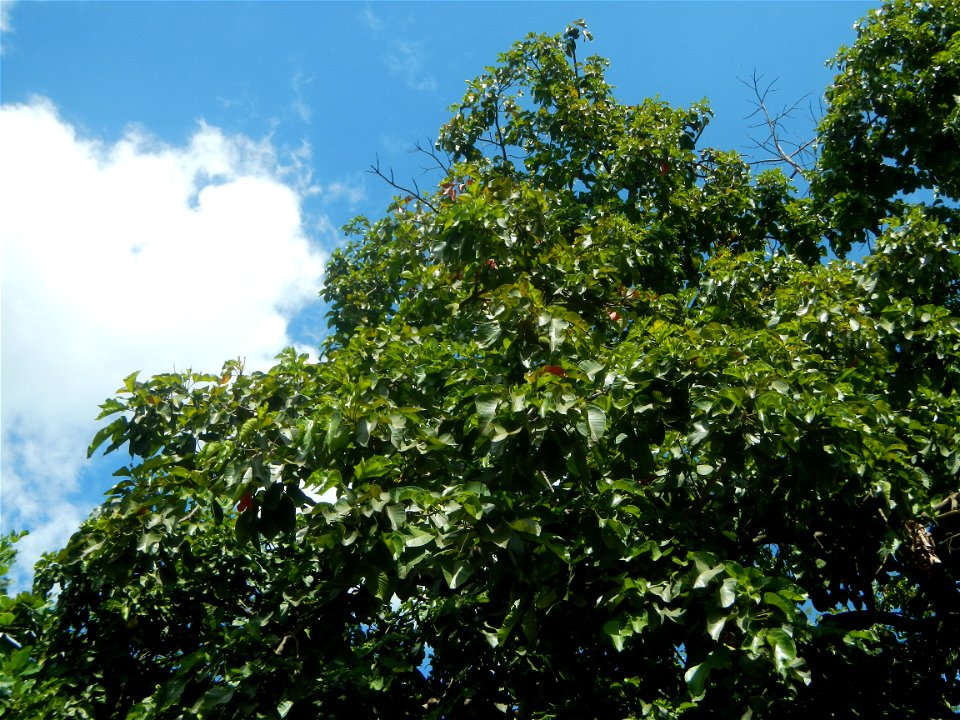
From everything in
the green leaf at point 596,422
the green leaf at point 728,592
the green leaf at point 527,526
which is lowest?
the green leaf at point 728,592

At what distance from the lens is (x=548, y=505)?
185 inches

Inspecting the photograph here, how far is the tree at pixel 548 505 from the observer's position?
4.25 m

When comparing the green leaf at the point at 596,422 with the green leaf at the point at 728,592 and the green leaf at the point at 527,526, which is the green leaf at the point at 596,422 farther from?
the green leaf at the point at 728,592

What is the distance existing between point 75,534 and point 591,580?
2953 millimetres

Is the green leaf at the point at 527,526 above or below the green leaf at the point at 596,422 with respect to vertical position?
→ below

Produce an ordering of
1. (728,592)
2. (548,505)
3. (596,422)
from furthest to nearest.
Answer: (548,505), (596,422), (728,592)

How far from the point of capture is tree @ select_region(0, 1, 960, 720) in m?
4.25

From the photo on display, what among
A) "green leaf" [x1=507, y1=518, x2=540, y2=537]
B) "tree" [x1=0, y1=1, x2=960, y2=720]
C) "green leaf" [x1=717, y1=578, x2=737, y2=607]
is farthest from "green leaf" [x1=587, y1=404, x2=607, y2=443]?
"green leaf" [x1=717, y1=578, x2=737, y2=607]

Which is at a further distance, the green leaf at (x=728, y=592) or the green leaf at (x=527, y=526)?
the green leaf at (x=527, y=526)

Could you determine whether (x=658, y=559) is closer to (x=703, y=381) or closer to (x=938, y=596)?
(x=703, y=381)

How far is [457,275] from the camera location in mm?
7008

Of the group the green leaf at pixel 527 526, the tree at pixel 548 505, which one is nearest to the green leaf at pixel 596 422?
the tree at pixel 548 505

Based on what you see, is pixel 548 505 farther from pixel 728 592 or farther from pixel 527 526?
pixel 728 592

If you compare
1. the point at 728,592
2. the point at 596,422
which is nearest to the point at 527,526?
the point at 596,422
